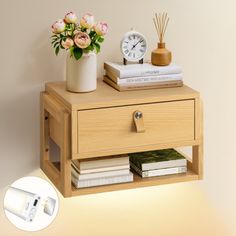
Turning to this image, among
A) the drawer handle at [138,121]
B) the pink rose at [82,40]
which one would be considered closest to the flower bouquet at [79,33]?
the pink rose at [82,40]

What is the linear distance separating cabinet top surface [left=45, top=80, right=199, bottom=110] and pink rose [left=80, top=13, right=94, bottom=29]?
21cm

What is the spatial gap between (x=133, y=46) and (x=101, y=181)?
44 cm

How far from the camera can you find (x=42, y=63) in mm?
2451

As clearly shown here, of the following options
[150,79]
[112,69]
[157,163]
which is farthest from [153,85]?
[157,163]

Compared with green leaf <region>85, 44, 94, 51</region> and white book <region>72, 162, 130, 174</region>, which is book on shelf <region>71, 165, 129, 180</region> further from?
green leaf <region>85, 44, 94, 51</region>

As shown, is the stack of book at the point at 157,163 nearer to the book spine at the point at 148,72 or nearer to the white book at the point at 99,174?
the white book at the point at 99,174

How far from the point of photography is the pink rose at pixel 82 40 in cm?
222

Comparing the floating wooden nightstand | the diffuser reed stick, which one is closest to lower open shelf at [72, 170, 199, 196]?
the floating wooden nightstand

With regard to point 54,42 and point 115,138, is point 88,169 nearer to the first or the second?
point 115,138

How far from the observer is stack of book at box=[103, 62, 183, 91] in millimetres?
2342

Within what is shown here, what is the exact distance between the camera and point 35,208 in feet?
8.36

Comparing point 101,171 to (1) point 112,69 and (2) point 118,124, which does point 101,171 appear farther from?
(1) point 112,69

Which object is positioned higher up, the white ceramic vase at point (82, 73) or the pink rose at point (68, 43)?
the pink rose at point (68, 43)

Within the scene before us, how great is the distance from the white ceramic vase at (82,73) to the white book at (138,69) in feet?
0.27
